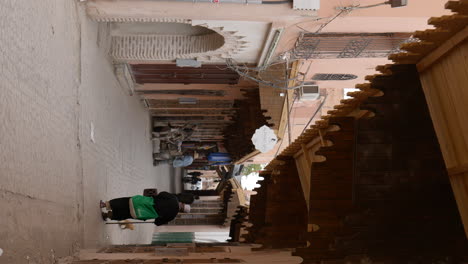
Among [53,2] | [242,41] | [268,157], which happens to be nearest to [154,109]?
[268,157]

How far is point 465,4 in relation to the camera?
271 centimetres

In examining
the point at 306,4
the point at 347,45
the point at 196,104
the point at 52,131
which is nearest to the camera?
the point at 52,131

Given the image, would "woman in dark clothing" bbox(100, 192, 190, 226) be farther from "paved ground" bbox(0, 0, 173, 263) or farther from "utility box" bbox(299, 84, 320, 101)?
"utility box" bbox(299, 84, 320, 101)

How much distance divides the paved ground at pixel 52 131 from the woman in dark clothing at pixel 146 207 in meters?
0.36

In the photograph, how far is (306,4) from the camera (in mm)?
7289

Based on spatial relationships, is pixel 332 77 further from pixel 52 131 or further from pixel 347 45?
pixel 52 131

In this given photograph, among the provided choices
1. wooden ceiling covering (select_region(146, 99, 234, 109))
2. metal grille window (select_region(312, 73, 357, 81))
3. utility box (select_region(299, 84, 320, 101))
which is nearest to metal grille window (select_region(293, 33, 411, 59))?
utility box (select_region(299, 84, 320, 101))

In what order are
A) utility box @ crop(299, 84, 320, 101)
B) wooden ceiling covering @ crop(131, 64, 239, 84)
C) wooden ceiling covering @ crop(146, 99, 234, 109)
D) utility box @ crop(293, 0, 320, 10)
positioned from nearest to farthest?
1. utility box @ crop(293, 0, 320, 10)
2. utility box @ crop(299, 84, 320, 101)
3. wooden ceiling covering @ crop(131, 64, 239, 84)
4. wooden ceiling covering @ crop(146, 99, 234, 109)

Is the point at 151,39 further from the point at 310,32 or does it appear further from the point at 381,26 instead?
the point at 381,26

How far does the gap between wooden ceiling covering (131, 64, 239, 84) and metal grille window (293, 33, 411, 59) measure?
7.15 ft

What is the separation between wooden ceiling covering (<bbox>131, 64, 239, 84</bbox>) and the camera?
1080 cm

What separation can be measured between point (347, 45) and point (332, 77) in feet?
8.00

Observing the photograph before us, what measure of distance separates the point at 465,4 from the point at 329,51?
20.5 ft

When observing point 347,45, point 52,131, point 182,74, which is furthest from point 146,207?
point 182,74
